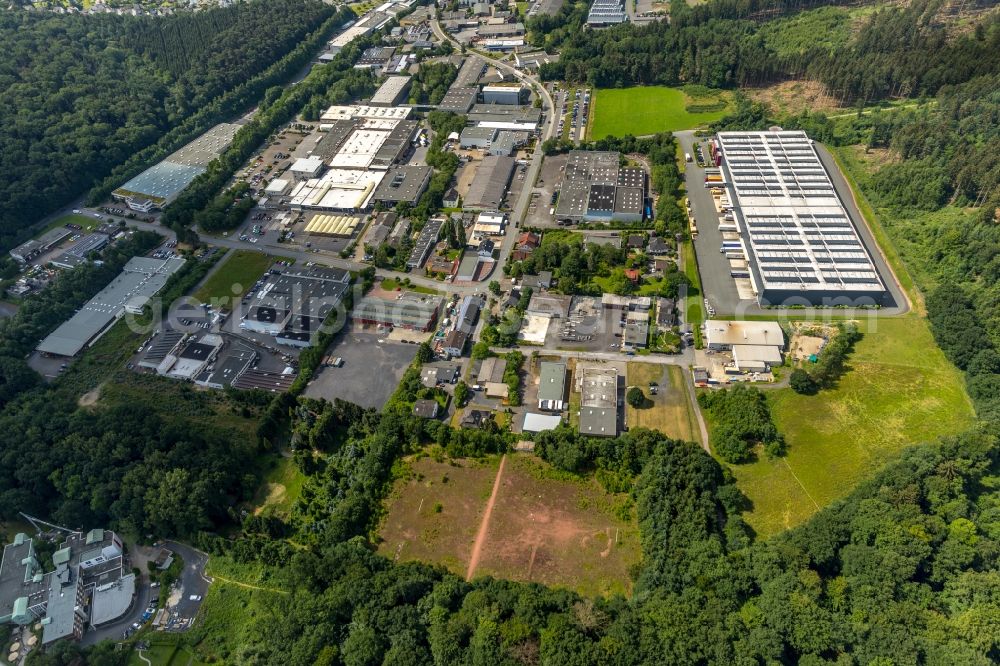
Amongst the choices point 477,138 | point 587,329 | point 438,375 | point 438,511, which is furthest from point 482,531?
point 477,138

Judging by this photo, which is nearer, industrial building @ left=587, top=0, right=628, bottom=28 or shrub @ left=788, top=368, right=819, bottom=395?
shrub @ left=788, top=368, right=819, bottom=395

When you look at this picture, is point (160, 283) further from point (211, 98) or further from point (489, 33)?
point (489, 33)

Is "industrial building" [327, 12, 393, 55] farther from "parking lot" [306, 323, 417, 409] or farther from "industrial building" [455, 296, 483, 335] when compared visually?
"parking lot" [306, 323, 417, 409]

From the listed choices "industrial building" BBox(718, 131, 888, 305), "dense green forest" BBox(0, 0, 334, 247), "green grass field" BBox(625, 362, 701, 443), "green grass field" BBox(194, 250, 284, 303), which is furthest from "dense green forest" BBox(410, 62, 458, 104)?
"green grass field" BBox(625, 362, 701, 443)

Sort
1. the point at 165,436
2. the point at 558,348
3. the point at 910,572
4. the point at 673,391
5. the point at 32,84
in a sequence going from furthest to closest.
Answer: the point at 32,84
the point at 558,348
the point at 673,391
the point at 165,436
the point at 910,572

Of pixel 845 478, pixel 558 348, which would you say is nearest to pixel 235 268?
pixel 558 348

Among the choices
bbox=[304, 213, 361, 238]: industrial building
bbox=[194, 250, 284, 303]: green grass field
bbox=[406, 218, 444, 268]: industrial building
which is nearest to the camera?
bbox=[194, 250, 284, 303]: green grass field

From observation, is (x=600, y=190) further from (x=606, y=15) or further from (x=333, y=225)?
(x=606, y=15)
